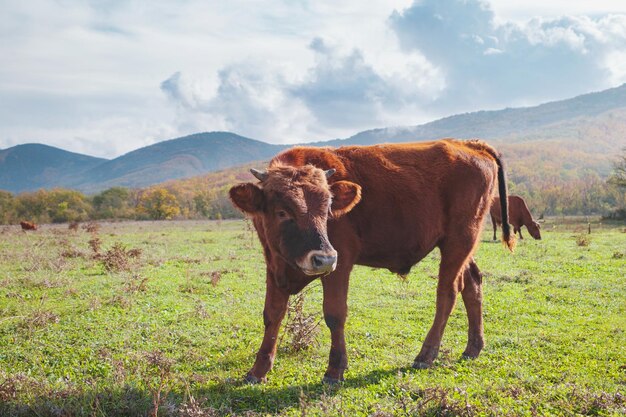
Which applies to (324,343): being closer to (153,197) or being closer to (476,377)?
(476,377)

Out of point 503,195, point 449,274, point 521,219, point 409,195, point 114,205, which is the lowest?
point 521,219

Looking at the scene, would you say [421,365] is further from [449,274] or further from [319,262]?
[319,262]

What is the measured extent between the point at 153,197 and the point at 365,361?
346 ft

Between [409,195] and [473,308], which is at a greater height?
[409,195]

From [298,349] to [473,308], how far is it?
9.78ft

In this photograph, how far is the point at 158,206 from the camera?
98875mm

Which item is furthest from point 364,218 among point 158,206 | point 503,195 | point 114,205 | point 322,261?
point 114,205

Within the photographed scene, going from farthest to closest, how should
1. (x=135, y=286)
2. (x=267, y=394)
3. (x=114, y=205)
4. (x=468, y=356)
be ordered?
(x=114, y=205), (x=135, y=286), (x=468, y=356), (x=267, y=394)

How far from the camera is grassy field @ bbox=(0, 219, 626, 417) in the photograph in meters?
6.15

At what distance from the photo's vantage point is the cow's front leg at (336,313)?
6992 millimetres

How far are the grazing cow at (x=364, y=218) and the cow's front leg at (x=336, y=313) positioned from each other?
0.01 m

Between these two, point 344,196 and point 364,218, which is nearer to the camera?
point 344,196

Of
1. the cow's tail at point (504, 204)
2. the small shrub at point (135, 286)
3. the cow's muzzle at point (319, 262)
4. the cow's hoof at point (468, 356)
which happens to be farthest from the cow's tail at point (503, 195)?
the small shrub at point (135, 286)

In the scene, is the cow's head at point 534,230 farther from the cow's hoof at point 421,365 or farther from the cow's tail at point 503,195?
the cow's hoof at point 421,365
